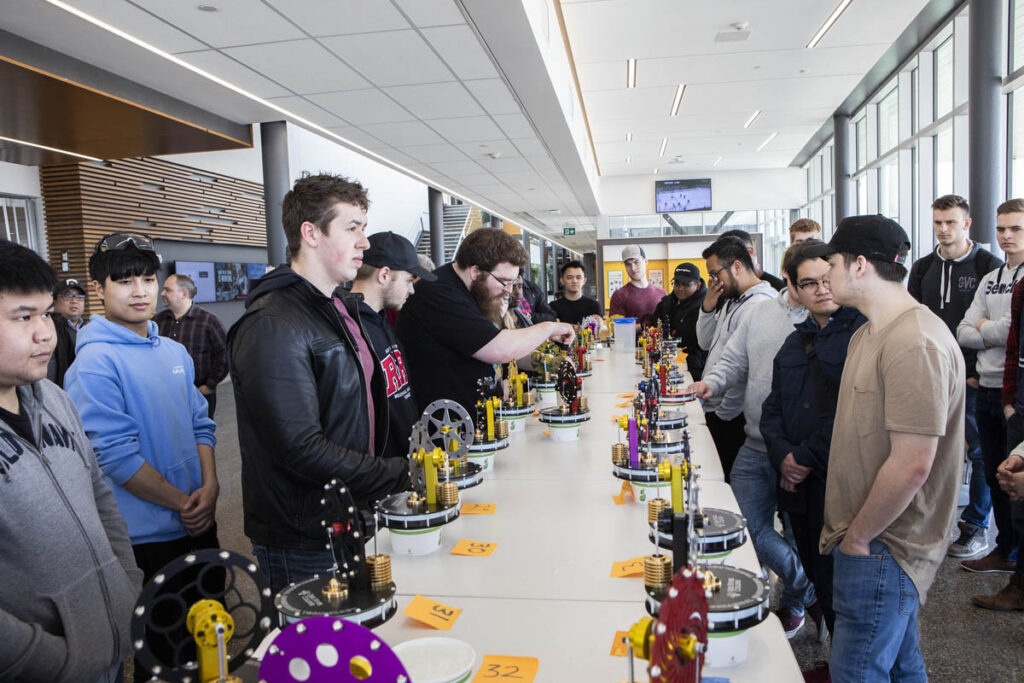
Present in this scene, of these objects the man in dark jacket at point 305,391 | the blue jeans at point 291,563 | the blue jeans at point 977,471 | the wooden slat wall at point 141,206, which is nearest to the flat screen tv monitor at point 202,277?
the wooden slat wall at point 141,206

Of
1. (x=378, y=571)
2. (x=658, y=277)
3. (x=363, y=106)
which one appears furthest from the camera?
(x=658, y=277)

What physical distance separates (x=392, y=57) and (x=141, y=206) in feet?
19.0

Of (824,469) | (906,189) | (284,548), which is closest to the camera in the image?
(284,548)

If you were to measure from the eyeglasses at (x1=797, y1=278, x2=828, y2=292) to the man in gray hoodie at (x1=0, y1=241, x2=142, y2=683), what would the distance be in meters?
2.21

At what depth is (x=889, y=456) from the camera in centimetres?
175

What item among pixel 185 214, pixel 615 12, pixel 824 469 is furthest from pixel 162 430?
pixel 185 214

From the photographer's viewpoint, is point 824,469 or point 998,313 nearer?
point 824,469

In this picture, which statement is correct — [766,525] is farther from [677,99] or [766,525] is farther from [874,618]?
[677,99]

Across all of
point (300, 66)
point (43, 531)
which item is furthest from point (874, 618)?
point (300, 66)

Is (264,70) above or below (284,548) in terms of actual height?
above

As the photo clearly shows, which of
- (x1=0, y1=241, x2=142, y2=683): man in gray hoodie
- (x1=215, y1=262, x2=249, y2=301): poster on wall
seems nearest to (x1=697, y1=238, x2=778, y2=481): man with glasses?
(x1=0, y1=241, x2=142, y2=683): man in gray hoodie

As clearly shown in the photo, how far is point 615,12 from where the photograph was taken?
5.75 metres

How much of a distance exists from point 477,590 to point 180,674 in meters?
0.63

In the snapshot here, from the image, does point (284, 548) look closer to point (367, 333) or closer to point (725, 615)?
point (367, 333)
